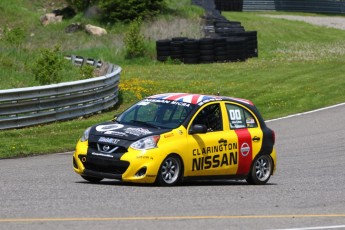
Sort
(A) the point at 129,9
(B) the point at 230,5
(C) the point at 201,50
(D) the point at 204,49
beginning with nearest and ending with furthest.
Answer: (D) the point at 204,49, (C) the point at 201,50, (A) the point at 129,9, (B) the point at 230,5

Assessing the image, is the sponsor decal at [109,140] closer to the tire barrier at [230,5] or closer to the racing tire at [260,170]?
→ the racing tire at [260,170]

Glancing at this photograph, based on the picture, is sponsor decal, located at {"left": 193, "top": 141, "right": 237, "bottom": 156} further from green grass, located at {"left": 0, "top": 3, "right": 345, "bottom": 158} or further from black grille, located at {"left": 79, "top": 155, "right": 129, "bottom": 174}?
green grass, located at {"left": 0, "top": 3, "right": 345, "bottom": 158}

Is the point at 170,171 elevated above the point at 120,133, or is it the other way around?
the point at 120,133

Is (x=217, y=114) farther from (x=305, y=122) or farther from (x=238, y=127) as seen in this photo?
(x=305, y=122)

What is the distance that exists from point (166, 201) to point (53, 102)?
12010mm

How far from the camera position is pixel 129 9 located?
50.3 metres

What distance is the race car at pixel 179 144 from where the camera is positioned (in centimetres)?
1431

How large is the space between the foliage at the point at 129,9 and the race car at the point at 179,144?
34.1m

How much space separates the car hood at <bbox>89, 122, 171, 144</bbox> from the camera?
1442 centimetres

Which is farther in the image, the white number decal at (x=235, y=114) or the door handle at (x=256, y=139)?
the door handle at (x=256, y=139)

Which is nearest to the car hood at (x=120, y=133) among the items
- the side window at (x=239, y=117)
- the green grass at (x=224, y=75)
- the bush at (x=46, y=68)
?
the side window at (x=239, y=117)

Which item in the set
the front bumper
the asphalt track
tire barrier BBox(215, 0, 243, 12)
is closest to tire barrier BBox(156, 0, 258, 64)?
the asphalt track

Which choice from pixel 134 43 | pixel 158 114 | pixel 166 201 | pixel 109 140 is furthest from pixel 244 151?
pixel 134 43

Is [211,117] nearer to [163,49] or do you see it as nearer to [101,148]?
[101,148]
